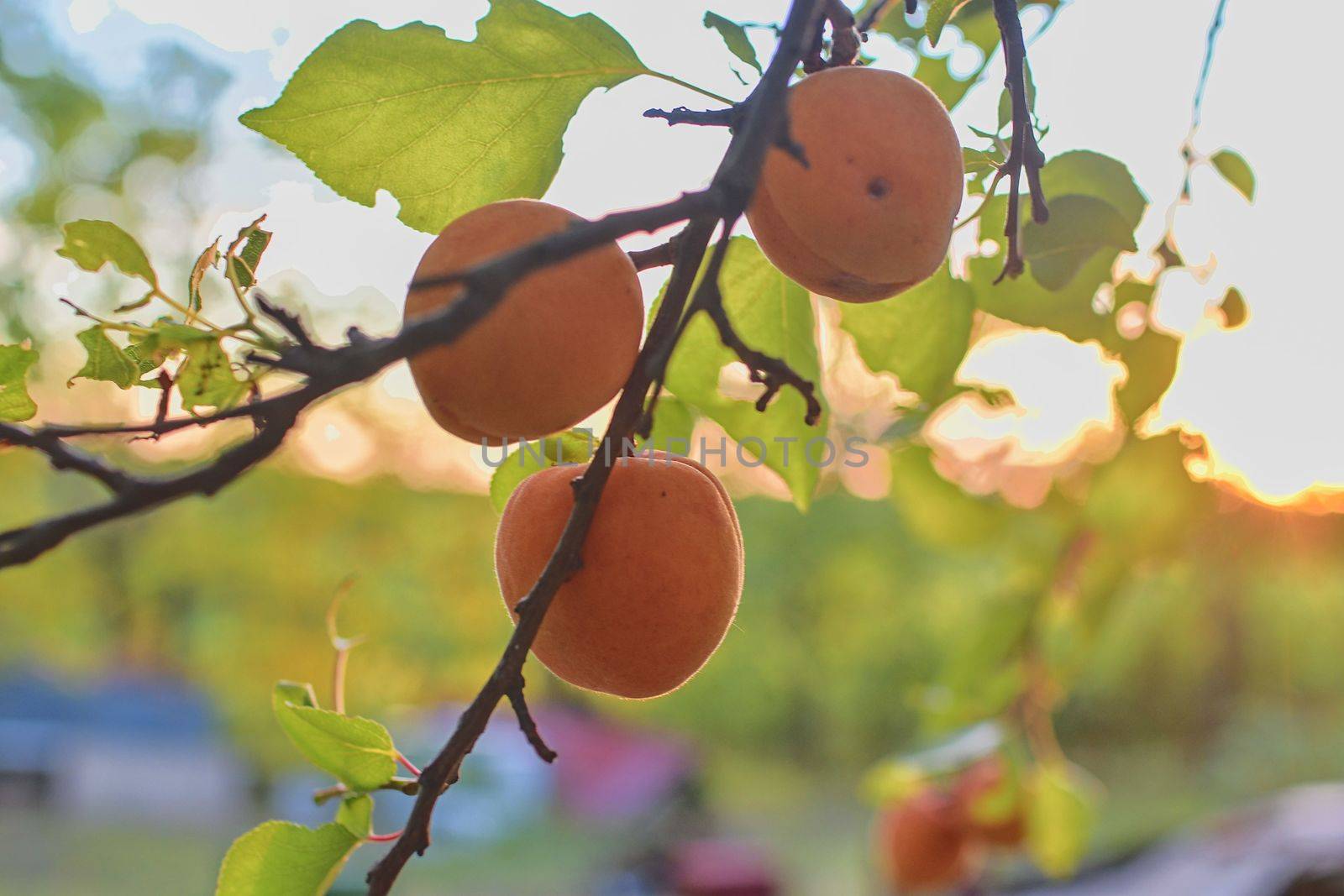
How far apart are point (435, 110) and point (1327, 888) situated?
3.70 feet

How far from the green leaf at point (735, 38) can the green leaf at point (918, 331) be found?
154 millimetres

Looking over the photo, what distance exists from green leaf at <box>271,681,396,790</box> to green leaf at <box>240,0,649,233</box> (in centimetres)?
16

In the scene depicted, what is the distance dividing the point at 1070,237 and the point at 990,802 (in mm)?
Result: 740

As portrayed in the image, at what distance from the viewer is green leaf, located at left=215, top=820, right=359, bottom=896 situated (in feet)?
1.08

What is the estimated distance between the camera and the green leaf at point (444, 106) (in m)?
0.36

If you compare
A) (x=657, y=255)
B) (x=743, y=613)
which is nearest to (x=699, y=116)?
(x=657, y=255)

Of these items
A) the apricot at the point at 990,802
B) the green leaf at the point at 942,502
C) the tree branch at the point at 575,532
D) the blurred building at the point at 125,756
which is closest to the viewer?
the tree branch at the point at 575,532

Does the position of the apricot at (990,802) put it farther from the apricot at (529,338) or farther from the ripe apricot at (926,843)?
the apricot at (529,338)

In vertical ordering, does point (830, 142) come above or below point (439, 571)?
below

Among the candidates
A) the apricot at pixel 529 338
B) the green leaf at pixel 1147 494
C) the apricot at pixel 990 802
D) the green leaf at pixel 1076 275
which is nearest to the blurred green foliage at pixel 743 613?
the apricot at pixel 990 802

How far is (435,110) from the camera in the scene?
0.37 metres

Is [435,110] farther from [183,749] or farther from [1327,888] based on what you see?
[183,749]

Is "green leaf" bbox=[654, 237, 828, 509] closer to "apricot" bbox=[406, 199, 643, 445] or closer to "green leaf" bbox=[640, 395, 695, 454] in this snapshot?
"green leaf" bbox=[640, 395, 695, 454]

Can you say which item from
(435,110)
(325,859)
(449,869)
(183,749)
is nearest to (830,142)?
(435,110)
